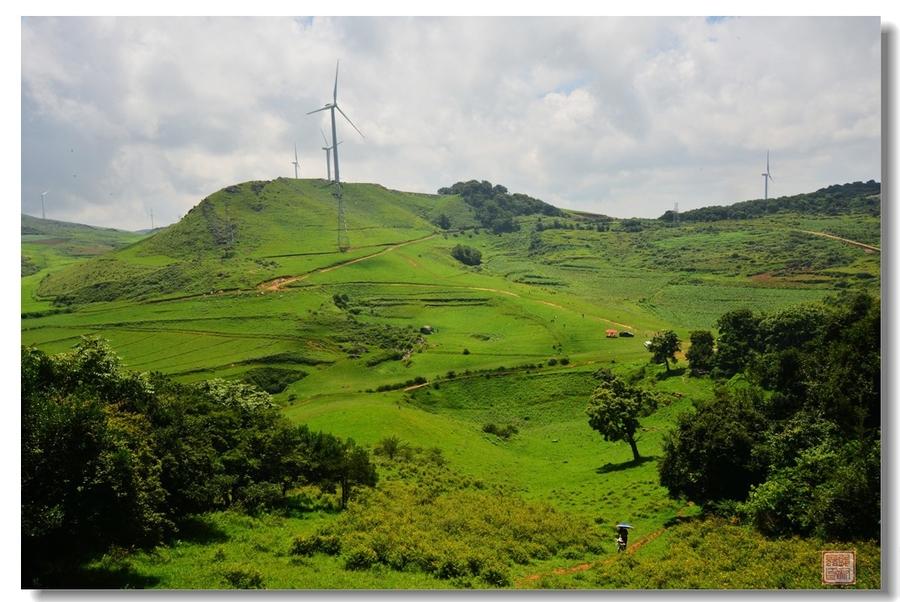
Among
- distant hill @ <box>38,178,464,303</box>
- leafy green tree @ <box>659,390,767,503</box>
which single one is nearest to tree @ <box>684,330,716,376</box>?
leafy green tree @ <box>659,390,767,503</box>

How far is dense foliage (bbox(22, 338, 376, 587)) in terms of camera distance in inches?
712

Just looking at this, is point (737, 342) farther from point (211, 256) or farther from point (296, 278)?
point (211, 256)

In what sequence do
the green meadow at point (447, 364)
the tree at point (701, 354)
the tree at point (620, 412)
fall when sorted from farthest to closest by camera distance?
1. the tree at point (701, 354)
2. the tree at point (620, 412)
3. the green meadow at point (447, 364)

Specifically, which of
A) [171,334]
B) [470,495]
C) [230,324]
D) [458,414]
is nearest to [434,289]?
[230,324]

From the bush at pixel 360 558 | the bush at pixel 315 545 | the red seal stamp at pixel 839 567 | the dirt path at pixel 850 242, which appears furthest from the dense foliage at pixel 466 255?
the red seal stamp at pixel 839 567

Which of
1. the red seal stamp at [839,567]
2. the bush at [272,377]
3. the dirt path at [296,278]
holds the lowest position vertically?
the bush at [272,377]

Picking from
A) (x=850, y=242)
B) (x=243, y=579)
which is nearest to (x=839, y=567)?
(x=243, y=579)

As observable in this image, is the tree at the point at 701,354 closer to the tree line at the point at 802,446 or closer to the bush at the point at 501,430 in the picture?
the bush at the point at 501,430

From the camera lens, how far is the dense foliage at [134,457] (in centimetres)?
1809

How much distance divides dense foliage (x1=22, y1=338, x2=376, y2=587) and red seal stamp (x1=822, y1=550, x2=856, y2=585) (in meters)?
21.8

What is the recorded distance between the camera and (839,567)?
19719 millimetres

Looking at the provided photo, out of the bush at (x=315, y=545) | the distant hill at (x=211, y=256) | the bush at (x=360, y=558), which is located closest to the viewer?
the bush at (x=360, y=558)

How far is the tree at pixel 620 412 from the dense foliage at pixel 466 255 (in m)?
141
